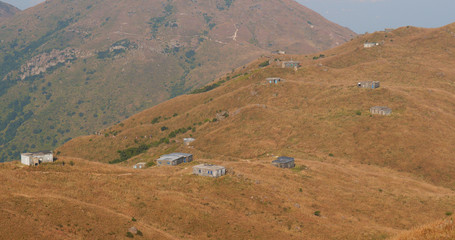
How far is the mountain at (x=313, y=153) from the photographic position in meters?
66.4

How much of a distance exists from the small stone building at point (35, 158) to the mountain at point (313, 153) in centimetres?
434

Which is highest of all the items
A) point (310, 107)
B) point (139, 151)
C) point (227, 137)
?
point (310, 107)

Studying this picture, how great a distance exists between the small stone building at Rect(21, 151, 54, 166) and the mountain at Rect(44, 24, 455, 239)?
4343 mm

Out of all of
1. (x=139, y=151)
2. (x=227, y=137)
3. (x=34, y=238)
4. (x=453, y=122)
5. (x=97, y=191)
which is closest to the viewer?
(x=34, y=238)

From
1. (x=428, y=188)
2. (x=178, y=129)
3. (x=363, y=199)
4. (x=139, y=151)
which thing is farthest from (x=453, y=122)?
(x=139, y=151)

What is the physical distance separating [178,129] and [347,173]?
95.2m

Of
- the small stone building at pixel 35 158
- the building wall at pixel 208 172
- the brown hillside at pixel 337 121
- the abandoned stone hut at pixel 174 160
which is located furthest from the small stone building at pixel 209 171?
the brown hillside at pixel 337 121

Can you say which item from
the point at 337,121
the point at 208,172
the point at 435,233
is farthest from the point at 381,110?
the point at 435,233

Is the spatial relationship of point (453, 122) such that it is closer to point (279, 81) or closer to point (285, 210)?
point (279, 81)

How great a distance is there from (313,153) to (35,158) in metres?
79.8

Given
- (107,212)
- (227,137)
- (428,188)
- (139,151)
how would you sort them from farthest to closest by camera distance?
(139,151) < (227,137) < (428,188) < (107,212)

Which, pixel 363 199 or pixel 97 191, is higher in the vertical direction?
pixel 97 191

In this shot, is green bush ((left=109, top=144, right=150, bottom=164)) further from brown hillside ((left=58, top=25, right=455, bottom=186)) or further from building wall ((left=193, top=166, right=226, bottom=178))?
building wall ((left=193, top=166, right=226, bottom=178))

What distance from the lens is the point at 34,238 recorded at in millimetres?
43750
